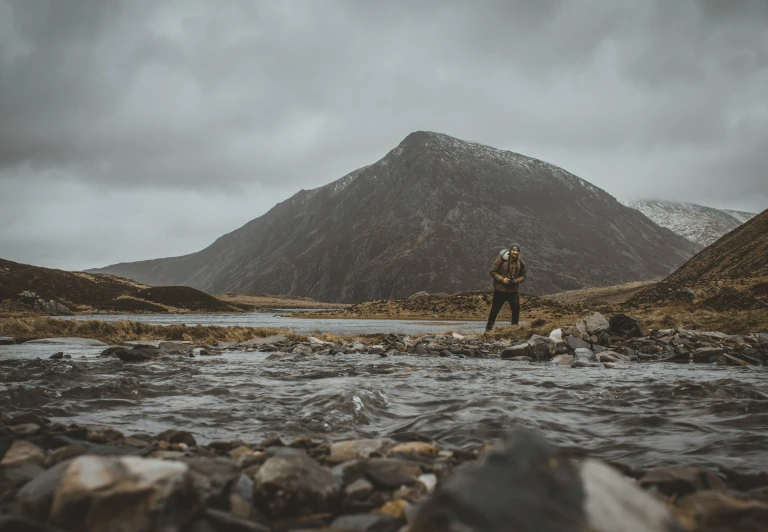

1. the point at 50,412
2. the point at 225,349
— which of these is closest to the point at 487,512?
the point at 50,412

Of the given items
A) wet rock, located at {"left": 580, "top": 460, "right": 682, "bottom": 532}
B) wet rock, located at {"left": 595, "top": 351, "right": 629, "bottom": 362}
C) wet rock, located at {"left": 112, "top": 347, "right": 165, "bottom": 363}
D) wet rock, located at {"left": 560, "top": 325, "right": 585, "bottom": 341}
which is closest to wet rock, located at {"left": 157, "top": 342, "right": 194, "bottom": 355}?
wet rock, located at {"left": 112, "top": 347, "right": 165, "bottom": 363}

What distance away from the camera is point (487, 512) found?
2.40 meters

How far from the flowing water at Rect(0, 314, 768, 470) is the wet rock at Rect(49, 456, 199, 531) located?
3.36m

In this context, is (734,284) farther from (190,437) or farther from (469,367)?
(190,437)

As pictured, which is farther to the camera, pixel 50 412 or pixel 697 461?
pixel 50 412

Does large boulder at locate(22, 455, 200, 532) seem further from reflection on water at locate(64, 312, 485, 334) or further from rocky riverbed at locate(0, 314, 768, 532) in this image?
reflection on water at locate(64, 312, 485, 334)

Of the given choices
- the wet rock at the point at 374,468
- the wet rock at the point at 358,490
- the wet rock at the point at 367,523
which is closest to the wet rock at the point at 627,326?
the wet rock at the point at 374,468

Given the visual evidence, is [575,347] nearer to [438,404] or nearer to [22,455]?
[438,404]

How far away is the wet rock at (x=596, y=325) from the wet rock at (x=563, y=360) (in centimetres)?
490

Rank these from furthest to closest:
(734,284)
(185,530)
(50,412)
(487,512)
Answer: (734,284)
(50,412)
(185,530)
(487,512)

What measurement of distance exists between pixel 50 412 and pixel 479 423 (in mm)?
7327

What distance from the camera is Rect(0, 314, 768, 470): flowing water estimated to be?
249 inches

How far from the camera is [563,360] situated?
49.3 ft

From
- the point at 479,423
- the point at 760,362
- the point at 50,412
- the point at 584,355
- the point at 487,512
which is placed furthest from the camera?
the point at 584,355
